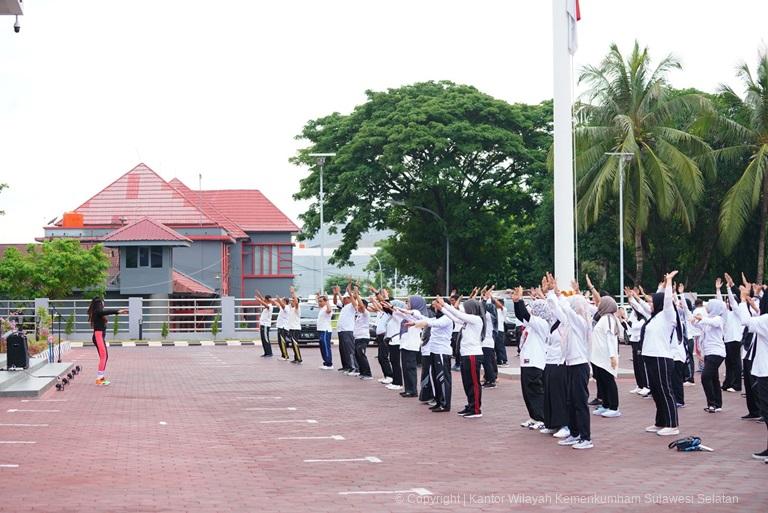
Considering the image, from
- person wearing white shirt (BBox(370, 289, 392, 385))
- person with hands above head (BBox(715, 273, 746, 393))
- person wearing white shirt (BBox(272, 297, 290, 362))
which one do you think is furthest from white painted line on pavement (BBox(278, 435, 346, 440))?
person wearing white shirt (BBox(272, 297, 290, 362))

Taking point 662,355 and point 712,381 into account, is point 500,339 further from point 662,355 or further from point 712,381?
point 662,355

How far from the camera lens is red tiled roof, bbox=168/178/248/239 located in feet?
228

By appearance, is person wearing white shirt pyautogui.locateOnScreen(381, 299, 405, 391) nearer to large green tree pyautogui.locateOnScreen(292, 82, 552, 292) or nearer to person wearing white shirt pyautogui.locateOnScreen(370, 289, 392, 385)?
person wearing white shirt pyautogui.locateOnScreen(370, 289, 392, 385)

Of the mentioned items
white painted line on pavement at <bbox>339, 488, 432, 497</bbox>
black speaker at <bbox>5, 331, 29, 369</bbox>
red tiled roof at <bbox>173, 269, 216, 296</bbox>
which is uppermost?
red tiled roof at <bbox>173, 269, 216, 296</bbox>

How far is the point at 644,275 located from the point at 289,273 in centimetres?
2765

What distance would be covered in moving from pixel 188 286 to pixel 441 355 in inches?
1738

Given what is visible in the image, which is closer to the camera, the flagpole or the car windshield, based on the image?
the flagpole

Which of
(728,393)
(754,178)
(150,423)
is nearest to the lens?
(150,423)

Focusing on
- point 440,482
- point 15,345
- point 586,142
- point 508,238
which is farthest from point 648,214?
point 440,482

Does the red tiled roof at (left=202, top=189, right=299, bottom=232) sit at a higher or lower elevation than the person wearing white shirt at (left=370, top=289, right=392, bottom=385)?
higher

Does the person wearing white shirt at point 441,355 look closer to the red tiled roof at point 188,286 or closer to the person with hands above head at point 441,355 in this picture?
the person with hands above head at point 441,355

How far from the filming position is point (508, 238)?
54906mm

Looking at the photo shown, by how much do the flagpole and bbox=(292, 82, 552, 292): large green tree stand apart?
27.8 metres

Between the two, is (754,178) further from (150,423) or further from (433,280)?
(150,423)
